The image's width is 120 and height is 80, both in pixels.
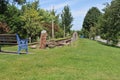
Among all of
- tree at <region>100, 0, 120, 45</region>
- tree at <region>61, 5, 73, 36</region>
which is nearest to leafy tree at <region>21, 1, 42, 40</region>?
tree at <region>100, 0, 120, 45</region>

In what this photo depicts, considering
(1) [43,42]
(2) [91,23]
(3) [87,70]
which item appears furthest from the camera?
(2) [91,23]

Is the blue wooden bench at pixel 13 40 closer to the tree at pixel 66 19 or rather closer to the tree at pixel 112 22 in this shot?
the tree at pixel 112 22

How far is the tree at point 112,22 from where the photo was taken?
43.8 meters

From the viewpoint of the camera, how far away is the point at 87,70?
970cm

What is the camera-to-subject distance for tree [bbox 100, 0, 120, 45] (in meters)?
43.8

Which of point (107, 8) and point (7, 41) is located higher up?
point (107, 8)

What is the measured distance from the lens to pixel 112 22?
4525cm

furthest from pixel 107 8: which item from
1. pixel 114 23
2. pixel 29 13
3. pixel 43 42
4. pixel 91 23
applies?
pixel 91 23

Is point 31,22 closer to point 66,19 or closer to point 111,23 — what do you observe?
point 111,23

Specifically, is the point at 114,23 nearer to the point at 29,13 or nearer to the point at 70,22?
the point at 29,13

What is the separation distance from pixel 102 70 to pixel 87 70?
1.91ft

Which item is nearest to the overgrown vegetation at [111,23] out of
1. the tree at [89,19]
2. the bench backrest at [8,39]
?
the bench backrest at [8,39]

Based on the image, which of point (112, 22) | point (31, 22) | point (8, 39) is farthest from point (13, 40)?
point (31, 22)

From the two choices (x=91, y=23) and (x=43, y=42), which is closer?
(x=43, y=42)
